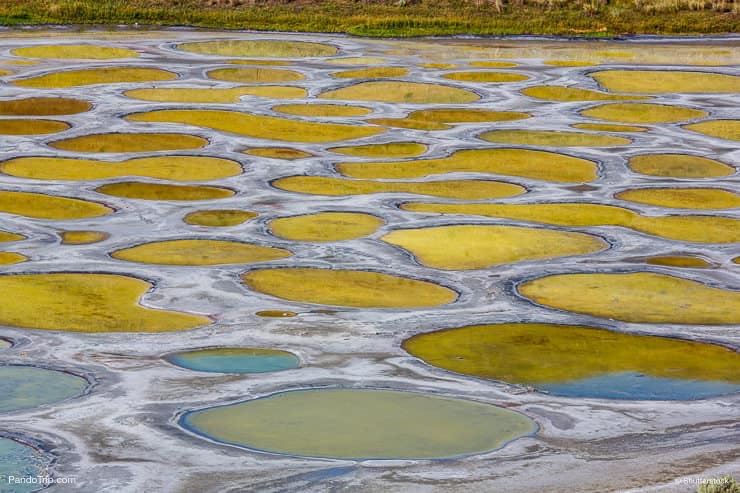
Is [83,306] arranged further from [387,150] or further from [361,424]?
[387,150]

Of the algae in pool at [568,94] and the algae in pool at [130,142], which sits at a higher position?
the algae in pool at [130,142]

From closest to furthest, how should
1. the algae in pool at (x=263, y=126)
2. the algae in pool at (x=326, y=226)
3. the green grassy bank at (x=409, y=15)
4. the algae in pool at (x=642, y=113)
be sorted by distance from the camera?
1. the algae in pool at (x=326, y=226)
2. the algae in pool at (x=263, y=126)
3. the algae in pool at (x=642, y=113)
4. the green grassy bank at (x=409, y=15)

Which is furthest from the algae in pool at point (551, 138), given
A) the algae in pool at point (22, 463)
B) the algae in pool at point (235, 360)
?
the algae in pool at point (22, 463)

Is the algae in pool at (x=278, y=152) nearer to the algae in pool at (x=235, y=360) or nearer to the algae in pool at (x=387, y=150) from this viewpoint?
the algae in pool at (x=387, y=150)

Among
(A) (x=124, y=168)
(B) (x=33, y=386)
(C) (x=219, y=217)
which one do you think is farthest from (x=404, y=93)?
(B) (x=33, y=386)

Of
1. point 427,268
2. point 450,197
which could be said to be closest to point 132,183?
point 450,197

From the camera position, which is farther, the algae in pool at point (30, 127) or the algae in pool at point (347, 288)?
the algae in pool at point (30, 127)
